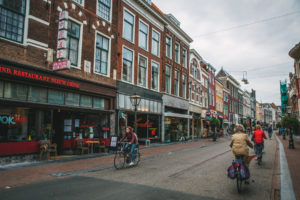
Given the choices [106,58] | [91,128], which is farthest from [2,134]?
[106,58]

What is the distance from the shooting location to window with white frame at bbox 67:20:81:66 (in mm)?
13033

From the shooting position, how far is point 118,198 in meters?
5.05

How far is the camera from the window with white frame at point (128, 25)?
18453 mm

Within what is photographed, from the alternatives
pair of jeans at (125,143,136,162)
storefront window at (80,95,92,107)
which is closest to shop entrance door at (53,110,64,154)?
storefront window at (80,95,92,107)

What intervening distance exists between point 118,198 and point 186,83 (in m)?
25.6

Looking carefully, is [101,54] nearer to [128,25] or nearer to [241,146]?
[128,25]

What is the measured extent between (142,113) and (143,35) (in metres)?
7.64

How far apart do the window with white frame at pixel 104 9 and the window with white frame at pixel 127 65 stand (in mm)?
2995

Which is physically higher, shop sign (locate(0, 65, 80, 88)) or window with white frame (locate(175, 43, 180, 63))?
window with white frame (locate(175, 43, 180, 63))

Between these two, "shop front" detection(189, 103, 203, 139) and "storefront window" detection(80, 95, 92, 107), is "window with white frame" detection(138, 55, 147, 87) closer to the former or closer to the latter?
"storefront window" detection(80, 95, 92, 107)

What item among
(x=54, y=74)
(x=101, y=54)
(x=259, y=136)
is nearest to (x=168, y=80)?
(x=101, y=54)

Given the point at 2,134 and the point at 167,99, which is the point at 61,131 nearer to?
the point at 2,134

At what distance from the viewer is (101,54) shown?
15461 millimetres

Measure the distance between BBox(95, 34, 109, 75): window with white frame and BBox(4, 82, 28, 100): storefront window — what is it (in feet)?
17.5
